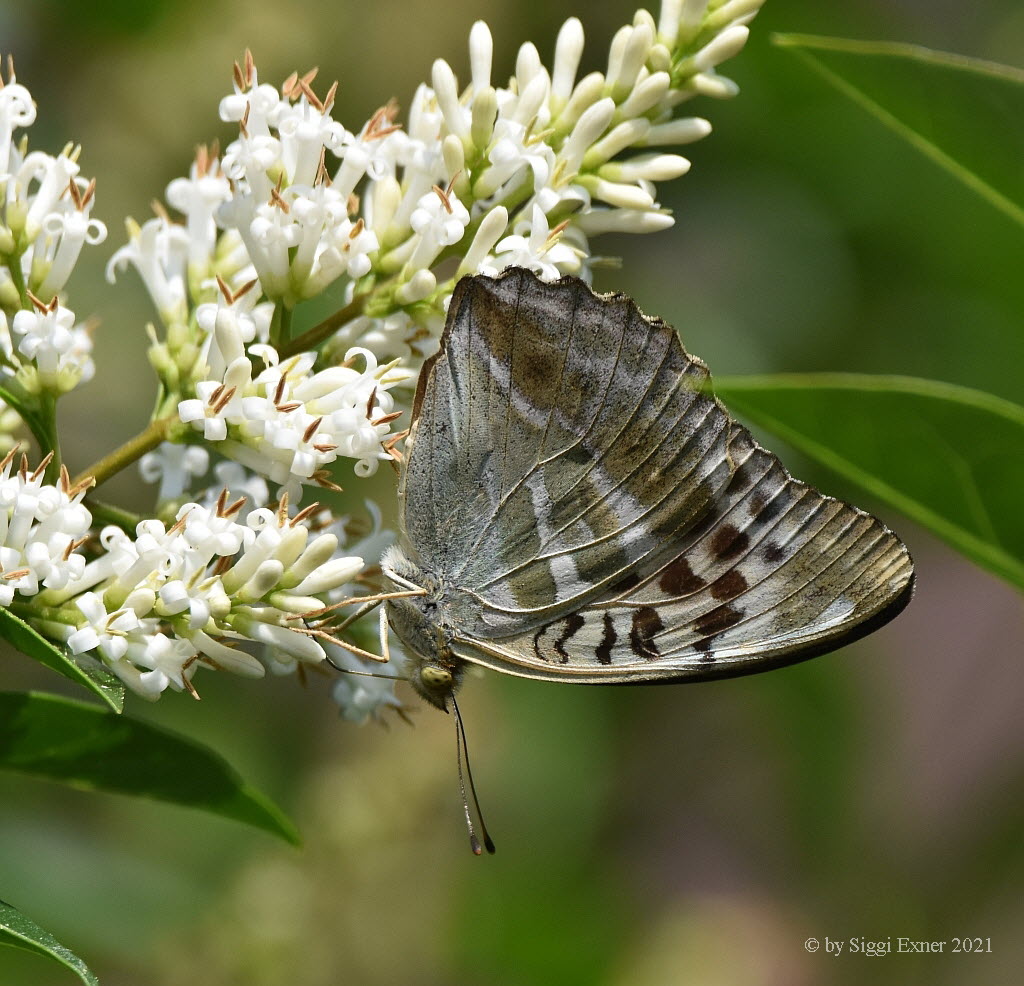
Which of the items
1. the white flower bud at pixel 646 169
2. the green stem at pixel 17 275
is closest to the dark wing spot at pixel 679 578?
the white flower bud at pixel 646 169

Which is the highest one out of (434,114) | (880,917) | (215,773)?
(434,114)

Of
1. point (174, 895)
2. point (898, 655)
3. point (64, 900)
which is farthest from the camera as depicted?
point (898, 655)

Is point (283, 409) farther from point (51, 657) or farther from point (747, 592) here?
point (747, 592)

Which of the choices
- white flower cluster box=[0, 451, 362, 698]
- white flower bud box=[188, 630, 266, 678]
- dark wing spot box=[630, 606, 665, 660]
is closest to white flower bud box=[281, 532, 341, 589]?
white flower cluster box=[0, 451, 362, 698]

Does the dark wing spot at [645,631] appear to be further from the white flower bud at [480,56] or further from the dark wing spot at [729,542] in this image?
the white flower bud at [480,56]

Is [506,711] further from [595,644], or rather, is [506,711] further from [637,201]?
[637,201]

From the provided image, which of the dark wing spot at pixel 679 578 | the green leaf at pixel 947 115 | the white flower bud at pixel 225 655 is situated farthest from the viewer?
the green leaf at pixel 947 115

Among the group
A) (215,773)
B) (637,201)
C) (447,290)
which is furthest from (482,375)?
(215,773)
